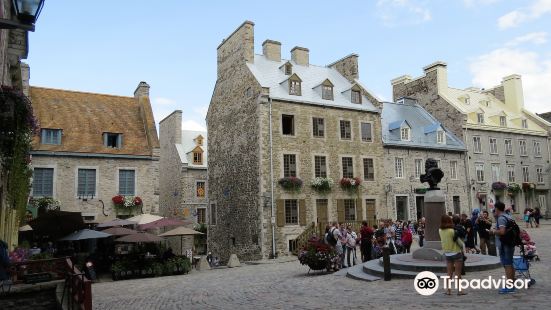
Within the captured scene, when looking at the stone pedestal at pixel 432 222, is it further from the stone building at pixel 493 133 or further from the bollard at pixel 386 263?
the stone building at pixel 493 133

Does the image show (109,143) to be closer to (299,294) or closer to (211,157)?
(211,157)

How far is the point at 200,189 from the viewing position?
36719 millimetres

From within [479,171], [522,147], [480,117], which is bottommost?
[479,171]

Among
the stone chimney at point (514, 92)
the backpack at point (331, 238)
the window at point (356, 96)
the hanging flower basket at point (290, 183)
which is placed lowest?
the backpack at point (331, 238)

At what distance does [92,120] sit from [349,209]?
16.4 m

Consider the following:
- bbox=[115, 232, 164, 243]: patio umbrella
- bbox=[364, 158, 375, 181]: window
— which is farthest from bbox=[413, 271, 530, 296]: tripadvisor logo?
bbox=[364, 158, 375, 181]: window

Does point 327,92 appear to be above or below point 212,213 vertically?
above

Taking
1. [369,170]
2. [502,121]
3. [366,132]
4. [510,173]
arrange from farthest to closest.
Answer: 1. [502,121]
2. [510,173]
3. [366,132]
4. [369,170]

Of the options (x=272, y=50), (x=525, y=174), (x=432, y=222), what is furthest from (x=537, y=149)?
(x=432, y=222)

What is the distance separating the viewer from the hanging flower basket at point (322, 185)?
26698mm

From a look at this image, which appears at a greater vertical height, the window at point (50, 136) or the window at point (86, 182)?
the window at point (50, 136)

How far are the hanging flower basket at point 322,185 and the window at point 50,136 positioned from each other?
1451cm

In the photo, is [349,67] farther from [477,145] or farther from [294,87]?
[477,145]

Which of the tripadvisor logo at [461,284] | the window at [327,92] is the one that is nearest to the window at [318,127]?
the window at [327,92]
